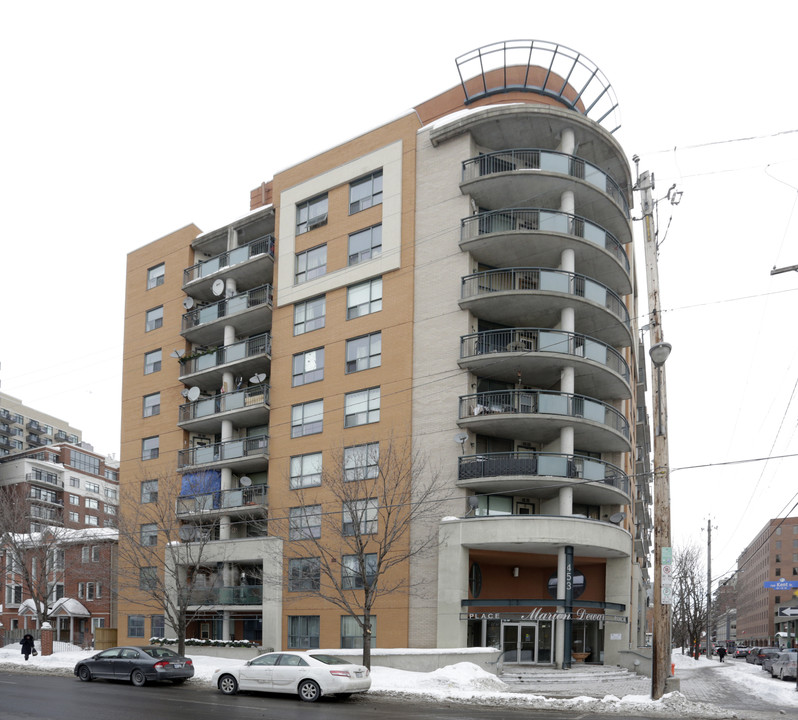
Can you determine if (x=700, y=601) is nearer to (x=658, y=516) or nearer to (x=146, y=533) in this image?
(x=146, y=533)

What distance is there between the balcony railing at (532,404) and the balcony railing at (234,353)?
42.8 ft

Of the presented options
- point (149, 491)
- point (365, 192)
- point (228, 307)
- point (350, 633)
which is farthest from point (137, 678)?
point (365, 192)

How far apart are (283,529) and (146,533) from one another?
1157cm

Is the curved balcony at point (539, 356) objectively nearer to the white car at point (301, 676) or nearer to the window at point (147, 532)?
the white car at point (301, 676)

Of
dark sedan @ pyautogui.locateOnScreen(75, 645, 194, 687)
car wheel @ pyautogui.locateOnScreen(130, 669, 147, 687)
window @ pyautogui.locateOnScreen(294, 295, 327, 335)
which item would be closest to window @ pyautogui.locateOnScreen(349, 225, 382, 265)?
window @ pyautogui.locateOnScreen(294, 295, 327, 335)

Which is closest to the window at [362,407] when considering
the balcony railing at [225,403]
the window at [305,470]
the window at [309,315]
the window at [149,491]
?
the window at [305,470]

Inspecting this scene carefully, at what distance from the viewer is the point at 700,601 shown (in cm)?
8444

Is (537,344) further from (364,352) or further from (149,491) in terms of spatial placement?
(149,491)

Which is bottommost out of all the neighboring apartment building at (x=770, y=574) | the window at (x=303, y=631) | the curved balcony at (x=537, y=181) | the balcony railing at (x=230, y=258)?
the neighboring apartment building at (x=770, y=574)

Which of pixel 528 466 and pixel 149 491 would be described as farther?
pixel 149 491

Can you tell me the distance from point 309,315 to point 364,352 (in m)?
4.57

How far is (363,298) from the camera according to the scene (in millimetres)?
40312

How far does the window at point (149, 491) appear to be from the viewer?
48.2 meters

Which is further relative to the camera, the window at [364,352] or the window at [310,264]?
the window at [310,264]
